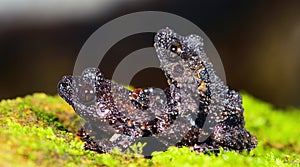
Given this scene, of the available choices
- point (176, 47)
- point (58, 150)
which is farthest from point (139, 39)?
point (58, 150)

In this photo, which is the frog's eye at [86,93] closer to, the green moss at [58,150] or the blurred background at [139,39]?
the green moss at [58,150]

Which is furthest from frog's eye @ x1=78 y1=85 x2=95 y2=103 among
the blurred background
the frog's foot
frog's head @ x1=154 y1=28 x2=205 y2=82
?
the blurred background

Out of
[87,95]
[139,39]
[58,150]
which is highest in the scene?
[139,39]

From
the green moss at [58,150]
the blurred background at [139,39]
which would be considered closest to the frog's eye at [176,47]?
the green moss at [58,150]

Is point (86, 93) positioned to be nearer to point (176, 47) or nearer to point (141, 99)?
point (141, 99)

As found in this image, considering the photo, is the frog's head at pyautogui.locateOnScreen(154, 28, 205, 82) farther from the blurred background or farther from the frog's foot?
the blurred background


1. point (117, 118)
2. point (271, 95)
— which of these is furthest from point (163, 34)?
point (271, 95)

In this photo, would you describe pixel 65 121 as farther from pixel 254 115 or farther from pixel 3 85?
pixel 3 85
